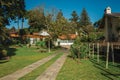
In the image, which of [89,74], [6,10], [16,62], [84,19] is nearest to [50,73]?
[89,74]

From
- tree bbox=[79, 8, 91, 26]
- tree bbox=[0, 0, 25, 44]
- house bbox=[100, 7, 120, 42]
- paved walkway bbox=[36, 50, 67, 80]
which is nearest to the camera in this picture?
paved walkway bbox=[36, 50, 67, 80]

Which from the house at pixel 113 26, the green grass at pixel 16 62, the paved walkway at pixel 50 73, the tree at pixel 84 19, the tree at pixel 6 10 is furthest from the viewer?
the tree at pixel 84 19

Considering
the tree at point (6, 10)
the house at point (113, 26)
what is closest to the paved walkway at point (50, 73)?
the tree at point (6, 10)

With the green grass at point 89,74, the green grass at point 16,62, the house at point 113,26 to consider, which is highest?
the house at point 113,26

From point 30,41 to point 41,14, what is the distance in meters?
16.5

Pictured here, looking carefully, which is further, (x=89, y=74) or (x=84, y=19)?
(x=84, y=19)

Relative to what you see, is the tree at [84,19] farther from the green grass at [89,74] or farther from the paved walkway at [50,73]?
the green grass at [89,74]

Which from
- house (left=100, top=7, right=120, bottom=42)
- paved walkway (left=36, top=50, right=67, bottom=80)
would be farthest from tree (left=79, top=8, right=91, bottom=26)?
paved walkway (left=36, top=50, right=67, bottom=80)

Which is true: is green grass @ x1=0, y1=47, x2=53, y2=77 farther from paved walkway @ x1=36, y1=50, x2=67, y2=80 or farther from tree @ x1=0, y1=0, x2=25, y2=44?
tree @ x1=0, y1=0, x2=25, y2=44

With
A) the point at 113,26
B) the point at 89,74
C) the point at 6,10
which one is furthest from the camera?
the point at 113,26

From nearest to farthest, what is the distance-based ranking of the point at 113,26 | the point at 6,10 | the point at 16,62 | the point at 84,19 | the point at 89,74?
the point at 89,74, the point at 16,62, the point at 6,10, the point at 113,26, the point at 84,19

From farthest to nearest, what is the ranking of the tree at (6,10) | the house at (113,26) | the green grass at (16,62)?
the house at (113,26)
the tree at (6,10)
the green grass at (16,62)

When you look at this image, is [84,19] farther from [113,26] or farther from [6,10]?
[6,10]

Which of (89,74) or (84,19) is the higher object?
(84,19)
